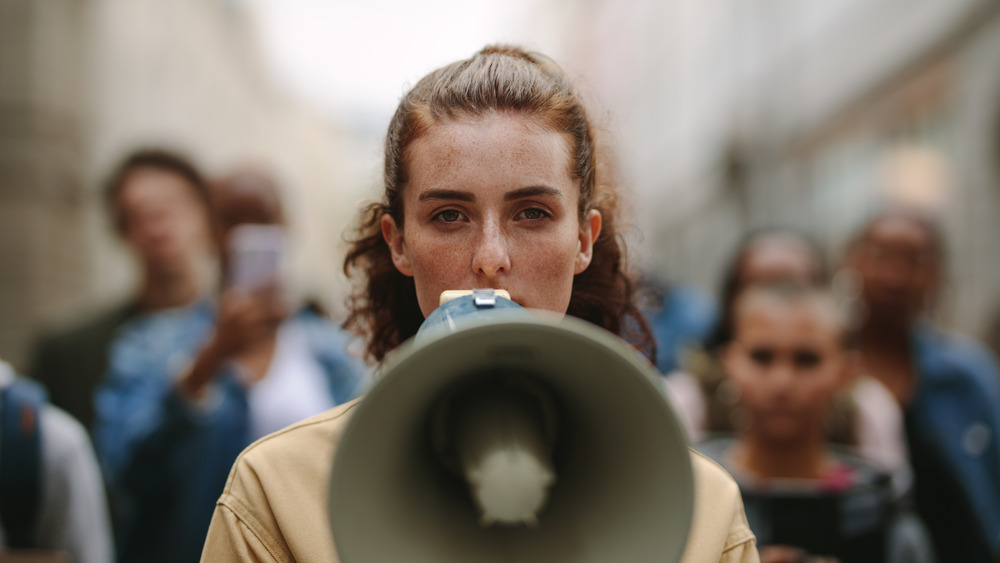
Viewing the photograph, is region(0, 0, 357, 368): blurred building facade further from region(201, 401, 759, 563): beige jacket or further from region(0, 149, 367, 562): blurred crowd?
region(201, 401, 759, 563): beige jacket

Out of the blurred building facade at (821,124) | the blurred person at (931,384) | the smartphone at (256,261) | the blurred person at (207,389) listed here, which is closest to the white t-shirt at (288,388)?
the blurred person at (207,389)

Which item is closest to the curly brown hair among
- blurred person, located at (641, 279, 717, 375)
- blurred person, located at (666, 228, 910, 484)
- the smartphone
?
the smartphone

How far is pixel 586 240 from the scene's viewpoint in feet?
5.79

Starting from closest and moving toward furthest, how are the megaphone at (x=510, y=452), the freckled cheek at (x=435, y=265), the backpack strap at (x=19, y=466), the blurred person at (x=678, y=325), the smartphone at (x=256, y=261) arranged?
the megaphone at (x=510, y=452) → the freckled cheek at (x=435, y=265) → the backpack strap at (x=19, y=466) → the smartphone at (x=256, y=261) → the blurred person at (x=678, y=325)

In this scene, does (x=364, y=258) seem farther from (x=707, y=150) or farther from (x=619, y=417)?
(x=707, y=150)

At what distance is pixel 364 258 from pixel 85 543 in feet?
4.82

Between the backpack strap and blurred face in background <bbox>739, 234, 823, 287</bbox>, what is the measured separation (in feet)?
8.52

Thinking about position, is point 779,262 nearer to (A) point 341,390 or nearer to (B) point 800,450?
(B) point 800,450

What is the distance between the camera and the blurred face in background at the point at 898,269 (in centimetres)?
378

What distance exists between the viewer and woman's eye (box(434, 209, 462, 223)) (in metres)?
1.59

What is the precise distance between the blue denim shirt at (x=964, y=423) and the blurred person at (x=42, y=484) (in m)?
2.96

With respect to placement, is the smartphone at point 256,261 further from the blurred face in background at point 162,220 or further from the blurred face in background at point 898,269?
the blurred face in background at point 898,269

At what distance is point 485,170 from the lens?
60.8 inches

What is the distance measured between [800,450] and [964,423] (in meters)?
0.92
